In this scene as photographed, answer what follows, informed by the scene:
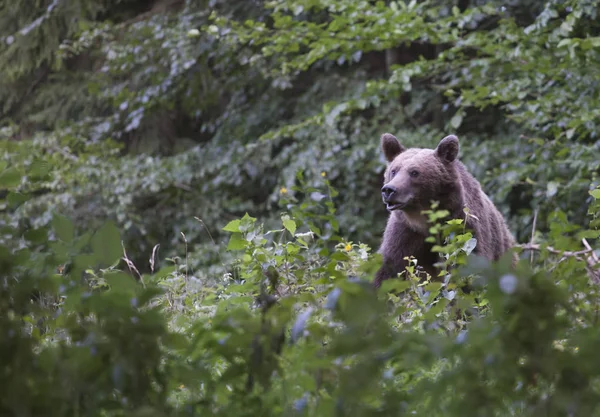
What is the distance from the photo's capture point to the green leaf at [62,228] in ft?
7.16

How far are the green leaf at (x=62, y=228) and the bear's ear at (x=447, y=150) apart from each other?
4026 mm

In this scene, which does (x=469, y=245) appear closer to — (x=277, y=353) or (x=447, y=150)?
(x=277, y=353)

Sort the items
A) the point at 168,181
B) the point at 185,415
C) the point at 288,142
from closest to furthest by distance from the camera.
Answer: the point at 185,415 → the point at 168,181 → the point at 288,142

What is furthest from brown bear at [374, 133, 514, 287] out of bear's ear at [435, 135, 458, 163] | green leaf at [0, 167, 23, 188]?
green leaf at [0, 167, 23, 188]

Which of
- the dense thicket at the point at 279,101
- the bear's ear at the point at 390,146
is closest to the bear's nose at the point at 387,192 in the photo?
the bear's ear at the point at 390,146

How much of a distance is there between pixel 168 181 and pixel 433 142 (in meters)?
3.46

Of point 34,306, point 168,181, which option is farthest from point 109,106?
point 34,306

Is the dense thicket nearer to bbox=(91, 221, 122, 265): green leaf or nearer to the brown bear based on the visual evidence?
the brown bear

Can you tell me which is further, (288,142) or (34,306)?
(288,142)

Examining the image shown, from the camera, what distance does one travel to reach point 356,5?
828 centimetres

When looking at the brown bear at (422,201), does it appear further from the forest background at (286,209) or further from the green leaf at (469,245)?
the green leaf at (469,245)

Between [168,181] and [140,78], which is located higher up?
[140,78]

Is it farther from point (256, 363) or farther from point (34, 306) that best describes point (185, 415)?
point (34, 306)

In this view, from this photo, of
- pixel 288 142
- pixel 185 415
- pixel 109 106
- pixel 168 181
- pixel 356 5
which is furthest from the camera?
pixel 109 106
